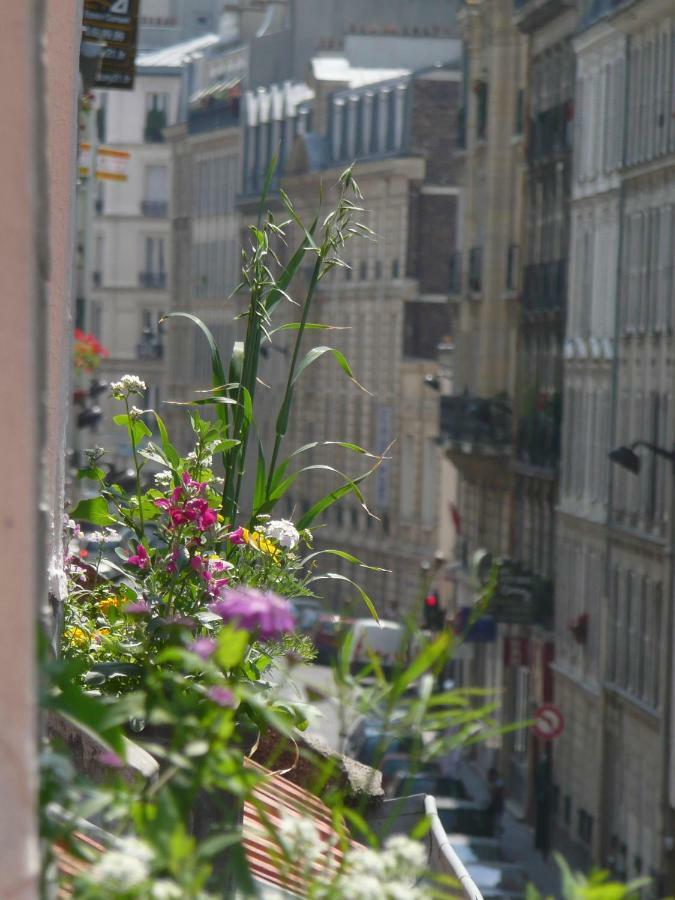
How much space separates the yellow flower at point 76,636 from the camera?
26.2ft

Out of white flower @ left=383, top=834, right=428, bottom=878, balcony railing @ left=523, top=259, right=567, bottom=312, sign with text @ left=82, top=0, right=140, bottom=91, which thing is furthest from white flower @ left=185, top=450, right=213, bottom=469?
balcony railing @ left=523, top=259, right=567, bottom=312

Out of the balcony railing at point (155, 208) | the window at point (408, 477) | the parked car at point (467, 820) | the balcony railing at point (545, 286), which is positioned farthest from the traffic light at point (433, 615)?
the balcony railing at point (155, 208)

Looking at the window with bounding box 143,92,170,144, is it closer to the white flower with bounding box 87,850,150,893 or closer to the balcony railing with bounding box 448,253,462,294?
the balcony railing with bounding box 448,253,462,294

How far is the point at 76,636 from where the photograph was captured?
8.05 m

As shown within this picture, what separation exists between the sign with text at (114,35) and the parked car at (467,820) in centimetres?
1480

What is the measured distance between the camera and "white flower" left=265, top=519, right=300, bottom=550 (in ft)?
24.6

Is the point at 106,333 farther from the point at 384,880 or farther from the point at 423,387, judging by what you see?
the point at 384,880

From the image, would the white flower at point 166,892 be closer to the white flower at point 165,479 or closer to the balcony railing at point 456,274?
the white flower at point 165,479

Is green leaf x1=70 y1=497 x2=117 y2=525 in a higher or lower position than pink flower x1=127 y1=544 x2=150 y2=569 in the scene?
higher

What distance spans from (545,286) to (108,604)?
47571 millimetres

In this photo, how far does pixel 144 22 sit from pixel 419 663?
119 meters

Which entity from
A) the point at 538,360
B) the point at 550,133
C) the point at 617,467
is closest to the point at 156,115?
the point at 538,360

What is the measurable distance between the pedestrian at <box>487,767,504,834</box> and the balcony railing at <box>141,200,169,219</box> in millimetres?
65578

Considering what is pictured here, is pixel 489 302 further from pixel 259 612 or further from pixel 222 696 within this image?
pixel 222 696
